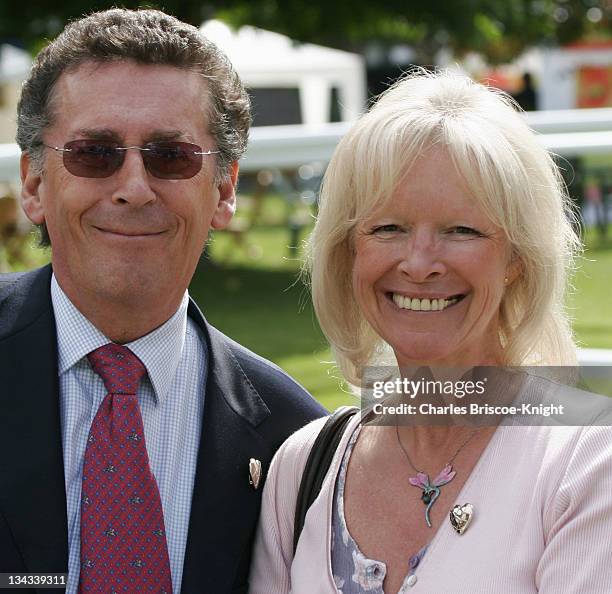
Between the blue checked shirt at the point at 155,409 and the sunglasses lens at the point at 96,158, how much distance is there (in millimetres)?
322

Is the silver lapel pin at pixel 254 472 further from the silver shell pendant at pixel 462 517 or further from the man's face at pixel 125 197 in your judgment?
the silver shell pendant at pixel 462 517

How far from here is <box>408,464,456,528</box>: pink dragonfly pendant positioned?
8.40ft

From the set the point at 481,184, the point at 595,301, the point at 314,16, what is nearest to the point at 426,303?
the point at 481,184

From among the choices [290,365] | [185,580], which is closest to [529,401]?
[185,580]

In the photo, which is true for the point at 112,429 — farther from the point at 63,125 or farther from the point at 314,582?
the point at 63,125

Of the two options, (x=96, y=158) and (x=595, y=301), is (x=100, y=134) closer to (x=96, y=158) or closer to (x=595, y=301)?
(x=96, y=158)

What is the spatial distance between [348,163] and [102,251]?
0.68m

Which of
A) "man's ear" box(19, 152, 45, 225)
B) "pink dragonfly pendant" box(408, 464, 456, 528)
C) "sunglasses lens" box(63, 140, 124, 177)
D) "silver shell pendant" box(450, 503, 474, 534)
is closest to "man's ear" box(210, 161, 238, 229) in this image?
"sunglasses lens" box(63, 140, 124, 177)

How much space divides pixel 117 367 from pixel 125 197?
16.8 inches

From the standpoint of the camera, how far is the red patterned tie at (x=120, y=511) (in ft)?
8.79

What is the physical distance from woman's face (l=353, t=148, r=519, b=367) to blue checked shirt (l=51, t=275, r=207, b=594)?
557mm

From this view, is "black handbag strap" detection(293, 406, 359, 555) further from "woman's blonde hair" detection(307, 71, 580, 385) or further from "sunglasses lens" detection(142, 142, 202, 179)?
"sunglasses lens" detection(142, 142, 202, 179)

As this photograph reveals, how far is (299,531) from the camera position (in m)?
2.77

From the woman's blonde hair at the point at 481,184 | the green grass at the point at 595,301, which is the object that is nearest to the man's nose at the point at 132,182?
the woman's blonde hair at the point at 481,184
